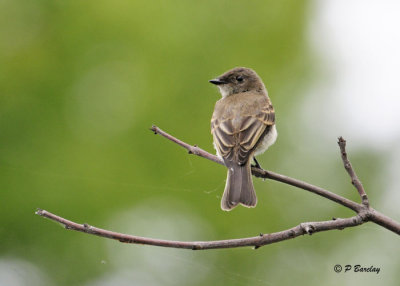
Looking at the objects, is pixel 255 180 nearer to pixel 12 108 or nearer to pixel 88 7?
pixel 12 108

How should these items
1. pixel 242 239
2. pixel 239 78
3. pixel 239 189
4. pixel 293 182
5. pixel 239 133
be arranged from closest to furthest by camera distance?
1. pixel 242 239
2. pixel 293 182
3. pixel 239 189
4. pixel 239 133
5. pixel 239 78

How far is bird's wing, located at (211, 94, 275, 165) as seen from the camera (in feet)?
16.0

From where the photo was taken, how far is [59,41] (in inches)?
335

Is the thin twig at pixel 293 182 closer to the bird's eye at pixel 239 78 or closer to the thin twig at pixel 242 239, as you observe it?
the thin twig at pixel 242 239

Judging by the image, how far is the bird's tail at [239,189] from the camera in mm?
4367

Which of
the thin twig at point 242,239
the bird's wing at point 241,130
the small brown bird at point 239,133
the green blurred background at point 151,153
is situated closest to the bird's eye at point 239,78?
the small brown bird at point 239,133

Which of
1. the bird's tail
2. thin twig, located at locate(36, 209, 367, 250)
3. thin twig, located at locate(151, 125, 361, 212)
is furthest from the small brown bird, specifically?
thin twig, located at locate(36, 209, 367, 250)

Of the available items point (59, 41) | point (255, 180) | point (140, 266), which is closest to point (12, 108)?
point (59, 41)

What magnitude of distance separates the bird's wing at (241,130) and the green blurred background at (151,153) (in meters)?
1.13

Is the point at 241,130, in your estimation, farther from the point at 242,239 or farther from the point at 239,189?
the point at 242,239

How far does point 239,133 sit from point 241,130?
0.18 feet

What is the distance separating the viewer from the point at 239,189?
4492 millimetres

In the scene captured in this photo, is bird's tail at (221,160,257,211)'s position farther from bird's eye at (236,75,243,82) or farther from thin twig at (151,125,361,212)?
bird's eye at (236,75,243,82)

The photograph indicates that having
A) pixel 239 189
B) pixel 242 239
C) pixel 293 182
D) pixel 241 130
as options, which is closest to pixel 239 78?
pixel 241 130
